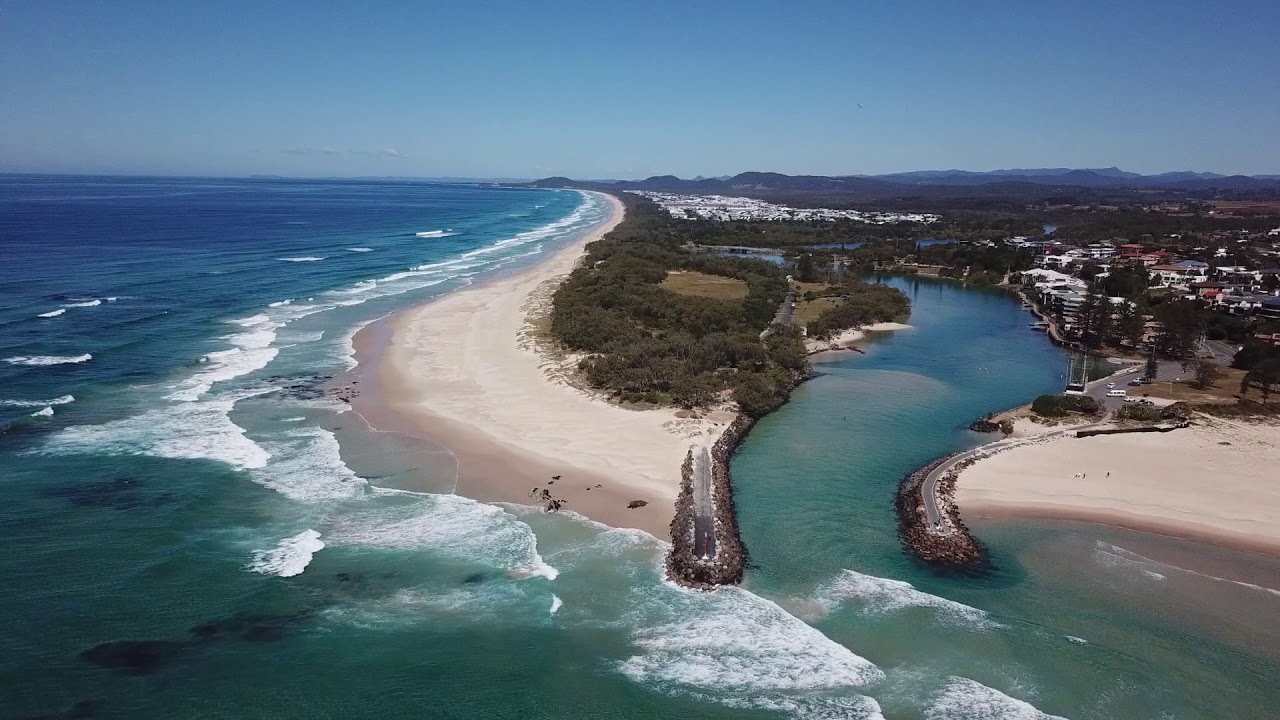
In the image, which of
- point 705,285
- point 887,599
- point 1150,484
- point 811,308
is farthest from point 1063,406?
point 705,285

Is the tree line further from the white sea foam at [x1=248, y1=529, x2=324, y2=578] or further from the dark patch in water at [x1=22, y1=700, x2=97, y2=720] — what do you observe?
the dark patch in water at [x1=22, y1=700, x2=97, y2=720]

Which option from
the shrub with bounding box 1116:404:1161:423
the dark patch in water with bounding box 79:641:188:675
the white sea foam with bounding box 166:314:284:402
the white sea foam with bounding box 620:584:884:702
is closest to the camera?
the dark patch in water with bounding box 79:641:188:675

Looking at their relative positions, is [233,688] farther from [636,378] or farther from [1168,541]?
[1168,541]

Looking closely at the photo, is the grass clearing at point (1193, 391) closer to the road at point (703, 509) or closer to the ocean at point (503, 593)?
A: the ocean at point (503, 593)

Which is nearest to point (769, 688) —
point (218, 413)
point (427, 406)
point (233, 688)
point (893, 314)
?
point (233, 688)

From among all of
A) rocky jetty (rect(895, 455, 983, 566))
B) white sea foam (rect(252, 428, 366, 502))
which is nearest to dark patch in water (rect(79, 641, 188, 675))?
white sea foam (rect(252, 428, 366, 502))

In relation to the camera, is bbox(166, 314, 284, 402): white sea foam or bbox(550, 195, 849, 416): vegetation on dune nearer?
A: bbox(166, 314, 284, 402): white sea foam
